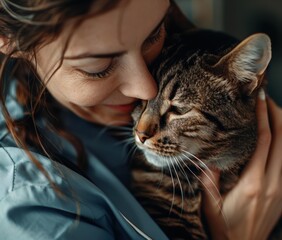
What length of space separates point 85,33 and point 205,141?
413 millimetres

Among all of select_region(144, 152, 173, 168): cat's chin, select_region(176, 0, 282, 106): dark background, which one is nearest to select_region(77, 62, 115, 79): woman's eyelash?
select_region(144, 152, 173, 168): cat's chin

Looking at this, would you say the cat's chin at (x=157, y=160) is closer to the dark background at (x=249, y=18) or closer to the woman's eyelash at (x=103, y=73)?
the woman's eyelash at (x=103, y=73)

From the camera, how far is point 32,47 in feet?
2.54

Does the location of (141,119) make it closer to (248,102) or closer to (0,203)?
(248,102)

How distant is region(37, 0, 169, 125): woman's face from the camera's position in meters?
0.73

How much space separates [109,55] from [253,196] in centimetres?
53

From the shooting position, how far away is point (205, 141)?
39.1 inches

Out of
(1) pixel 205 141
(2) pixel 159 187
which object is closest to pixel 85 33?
(1) pixel 205 141

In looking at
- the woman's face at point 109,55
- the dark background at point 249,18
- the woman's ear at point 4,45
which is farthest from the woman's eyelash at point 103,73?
the dark background at point 249,18

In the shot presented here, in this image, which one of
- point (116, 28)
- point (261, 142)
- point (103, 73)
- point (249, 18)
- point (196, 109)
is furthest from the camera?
point (249, 18)

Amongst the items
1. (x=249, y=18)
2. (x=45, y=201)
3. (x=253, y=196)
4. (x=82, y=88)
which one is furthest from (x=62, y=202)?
(x=249, y=18)

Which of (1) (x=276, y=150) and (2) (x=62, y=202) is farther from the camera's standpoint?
(1) (x=276, y=150)

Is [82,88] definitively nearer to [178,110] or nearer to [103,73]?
[103,73]

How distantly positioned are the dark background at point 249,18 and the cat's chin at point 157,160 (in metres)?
1.20
